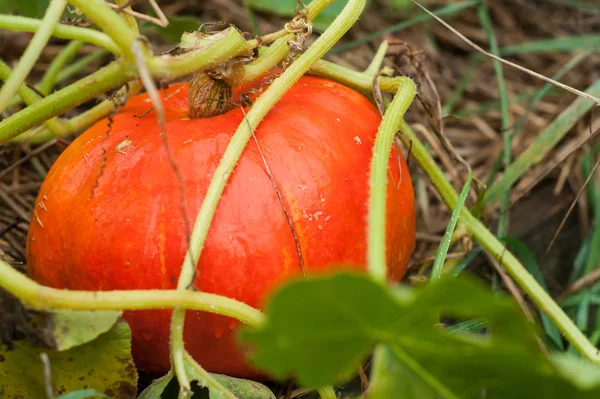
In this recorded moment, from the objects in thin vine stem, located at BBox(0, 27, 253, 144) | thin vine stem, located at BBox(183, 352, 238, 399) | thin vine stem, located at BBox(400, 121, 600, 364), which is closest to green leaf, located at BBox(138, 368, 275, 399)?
thin vine stem, located at BBox(183, 352, 238, 399)

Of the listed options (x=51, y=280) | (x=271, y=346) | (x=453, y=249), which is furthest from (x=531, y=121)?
(x=271, y=346)

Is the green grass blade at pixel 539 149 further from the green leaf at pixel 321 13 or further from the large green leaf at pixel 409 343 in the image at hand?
the large green leaf at pixel 409 343

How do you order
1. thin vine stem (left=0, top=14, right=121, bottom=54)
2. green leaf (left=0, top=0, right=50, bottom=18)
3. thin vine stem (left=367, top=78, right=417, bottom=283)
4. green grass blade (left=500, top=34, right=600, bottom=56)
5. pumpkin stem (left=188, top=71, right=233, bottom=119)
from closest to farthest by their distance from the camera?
thin vine stem (left=367, top=78, right=417, bottom=283) < thin vine stem (left=0, top=14, right=121, bottom=54) < pumpkin stem (left=188, top=71, right=233, bottom=119) < green leaf (left=0, top=0, right=50, bottom=18) < green grass blade (left=500, top=34, right=600, bottom=56)

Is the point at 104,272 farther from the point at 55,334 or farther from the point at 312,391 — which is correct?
the point at 312,391

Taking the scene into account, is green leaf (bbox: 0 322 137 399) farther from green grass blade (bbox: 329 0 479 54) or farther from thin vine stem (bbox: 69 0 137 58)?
green grass blade (bbox: 329 0 479 54)

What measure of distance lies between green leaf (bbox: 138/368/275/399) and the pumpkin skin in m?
0.07

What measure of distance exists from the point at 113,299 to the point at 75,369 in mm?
211

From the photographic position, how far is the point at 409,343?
29.8 inches

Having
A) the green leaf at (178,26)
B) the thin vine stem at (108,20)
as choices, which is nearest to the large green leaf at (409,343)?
the thin vine stem at (108,20)

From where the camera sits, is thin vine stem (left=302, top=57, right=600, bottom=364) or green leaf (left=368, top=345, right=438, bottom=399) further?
thin vine stem (left=302, top=57, right=600, bottom=364)

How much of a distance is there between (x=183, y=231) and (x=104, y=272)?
15 cm

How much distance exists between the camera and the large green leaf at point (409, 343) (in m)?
0.68

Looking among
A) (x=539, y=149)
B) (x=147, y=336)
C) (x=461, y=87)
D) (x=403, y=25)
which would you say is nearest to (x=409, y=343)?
(x=147, y=336)

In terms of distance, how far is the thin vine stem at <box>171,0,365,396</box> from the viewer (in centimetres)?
103
